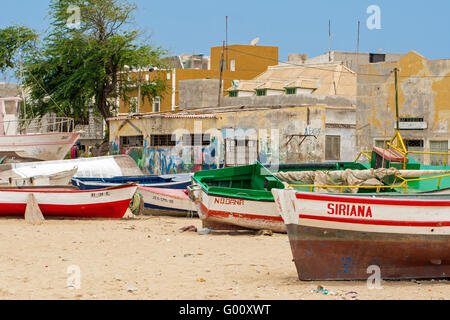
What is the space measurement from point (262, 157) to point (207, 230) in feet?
51.4

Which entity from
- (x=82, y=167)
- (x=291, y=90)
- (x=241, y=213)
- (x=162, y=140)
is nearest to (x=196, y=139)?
(x=162, y=140)

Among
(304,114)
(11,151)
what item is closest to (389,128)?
(304,114)

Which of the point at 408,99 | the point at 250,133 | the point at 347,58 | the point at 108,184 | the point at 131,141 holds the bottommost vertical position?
the point at 108,184

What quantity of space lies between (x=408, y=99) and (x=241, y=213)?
18.6 m

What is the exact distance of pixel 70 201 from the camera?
1888 cm

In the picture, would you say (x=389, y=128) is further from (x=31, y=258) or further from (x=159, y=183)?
(x=31, y=258)

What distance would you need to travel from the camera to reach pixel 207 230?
639 inches

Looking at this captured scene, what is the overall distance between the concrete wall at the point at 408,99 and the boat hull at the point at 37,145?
1402cm

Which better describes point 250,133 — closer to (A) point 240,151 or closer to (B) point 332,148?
(A) point 240,151

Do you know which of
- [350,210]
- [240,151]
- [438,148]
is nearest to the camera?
[350,210]

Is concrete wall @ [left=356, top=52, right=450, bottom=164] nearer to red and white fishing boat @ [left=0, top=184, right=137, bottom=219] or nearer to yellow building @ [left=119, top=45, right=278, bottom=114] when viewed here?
red and white fishing boat @ [left=0, top=184, right=137, bottom=219]

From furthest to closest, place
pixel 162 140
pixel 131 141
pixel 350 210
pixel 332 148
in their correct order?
pixel 131 141 → pixel 332 148 → pixel 162 140 → pixel 350 210

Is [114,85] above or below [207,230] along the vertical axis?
above

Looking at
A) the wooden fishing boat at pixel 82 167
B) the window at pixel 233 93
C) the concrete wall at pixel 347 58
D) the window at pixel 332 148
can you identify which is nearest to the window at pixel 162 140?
the wooden fishing boat at pixel 82 167
